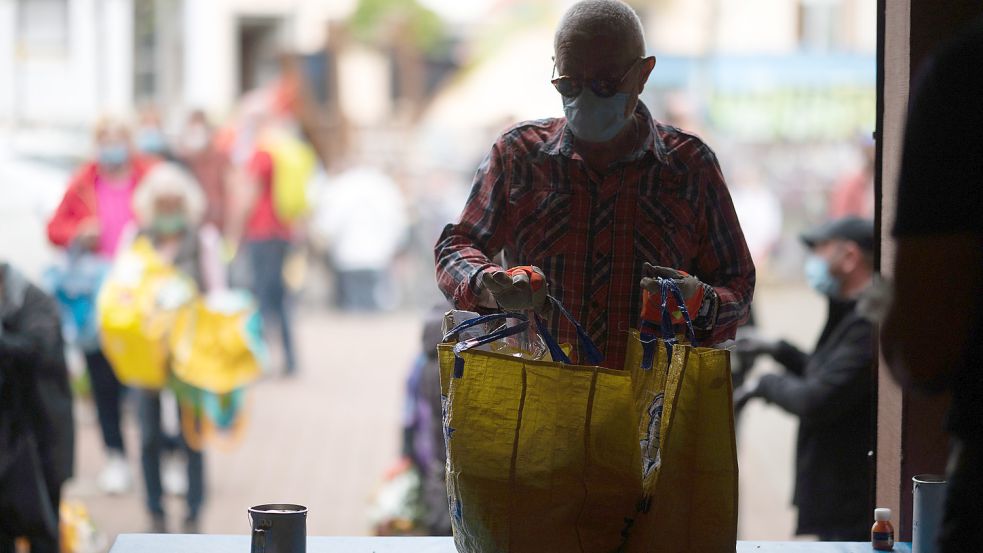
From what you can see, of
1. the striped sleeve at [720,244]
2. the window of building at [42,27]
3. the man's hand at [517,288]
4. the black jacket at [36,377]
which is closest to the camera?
the man's hand at [517,288]

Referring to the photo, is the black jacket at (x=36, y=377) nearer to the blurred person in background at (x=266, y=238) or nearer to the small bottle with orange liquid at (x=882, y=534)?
the small bottle with orange liquid at (x=882, y=534)

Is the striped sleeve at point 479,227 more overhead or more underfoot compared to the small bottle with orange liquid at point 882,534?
more overhead

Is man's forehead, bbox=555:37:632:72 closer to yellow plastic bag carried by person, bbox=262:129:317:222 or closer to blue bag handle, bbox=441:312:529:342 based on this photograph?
blue bag handle, bbox=441:312:529:342

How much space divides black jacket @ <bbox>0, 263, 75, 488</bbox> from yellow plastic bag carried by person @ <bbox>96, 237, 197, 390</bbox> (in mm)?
1407

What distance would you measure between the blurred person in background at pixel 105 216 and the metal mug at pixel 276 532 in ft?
17.7

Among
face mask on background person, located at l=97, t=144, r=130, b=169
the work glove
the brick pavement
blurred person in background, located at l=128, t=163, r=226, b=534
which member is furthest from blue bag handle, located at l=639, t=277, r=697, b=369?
face mask on background person, located at l=97, t=144, r=130, b=169

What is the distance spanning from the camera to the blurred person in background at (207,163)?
1245 centimetres

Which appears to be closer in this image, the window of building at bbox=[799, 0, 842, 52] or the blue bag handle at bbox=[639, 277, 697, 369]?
the blue bag handle at bbox=[639, 277, 697, 369]

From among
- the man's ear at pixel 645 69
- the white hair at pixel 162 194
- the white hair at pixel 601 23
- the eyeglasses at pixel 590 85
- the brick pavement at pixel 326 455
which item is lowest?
the brick pavement at pixel 326 455

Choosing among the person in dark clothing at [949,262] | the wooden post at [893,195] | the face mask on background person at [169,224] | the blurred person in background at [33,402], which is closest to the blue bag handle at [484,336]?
the person in dark clothing at [949,262]

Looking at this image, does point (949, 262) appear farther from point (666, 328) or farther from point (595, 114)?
point (595, 114)

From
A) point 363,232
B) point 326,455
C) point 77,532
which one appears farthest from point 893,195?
point 363,232

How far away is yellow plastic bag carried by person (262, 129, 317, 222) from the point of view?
13.0 meters

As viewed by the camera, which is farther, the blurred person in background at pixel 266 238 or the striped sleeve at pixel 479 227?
the blurred person in background at pixel 266 238
